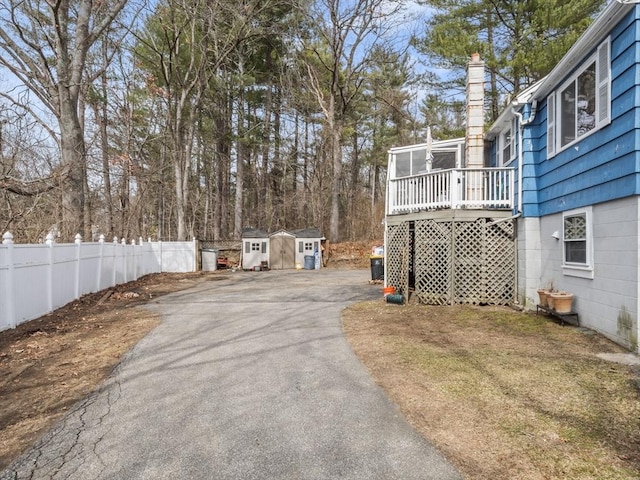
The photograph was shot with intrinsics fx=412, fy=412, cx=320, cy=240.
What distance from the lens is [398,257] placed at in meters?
10.1

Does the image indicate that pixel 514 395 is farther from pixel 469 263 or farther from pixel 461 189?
pixel 461 189

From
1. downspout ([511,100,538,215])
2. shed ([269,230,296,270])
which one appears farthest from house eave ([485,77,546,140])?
shed ([269,230,296,270])

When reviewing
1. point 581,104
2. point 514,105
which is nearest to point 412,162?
point 514,105

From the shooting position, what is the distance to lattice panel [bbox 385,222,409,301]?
9.38m

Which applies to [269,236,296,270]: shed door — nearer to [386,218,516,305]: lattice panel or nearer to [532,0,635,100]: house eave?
[386,218,516,305]: lattice panel

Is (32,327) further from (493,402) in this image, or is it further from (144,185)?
(144,185)

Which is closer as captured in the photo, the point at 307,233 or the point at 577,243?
the point at 577,243

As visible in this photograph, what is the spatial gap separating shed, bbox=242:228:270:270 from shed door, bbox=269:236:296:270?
0.27 meters

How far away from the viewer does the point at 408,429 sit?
3104mm

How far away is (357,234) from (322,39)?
1196cm

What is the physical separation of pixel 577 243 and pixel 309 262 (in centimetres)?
1496

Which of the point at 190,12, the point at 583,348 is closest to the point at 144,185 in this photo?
the point at 190,12

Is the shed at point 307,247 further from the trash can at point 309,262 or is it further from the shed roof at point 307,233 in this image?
the trash can at point 309,262

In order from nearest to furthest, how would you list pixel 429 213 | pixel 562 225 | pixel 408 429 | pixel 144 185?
pixel 408 429 < pixel 562 225 < pixel 429 213 < pixel 144 185
